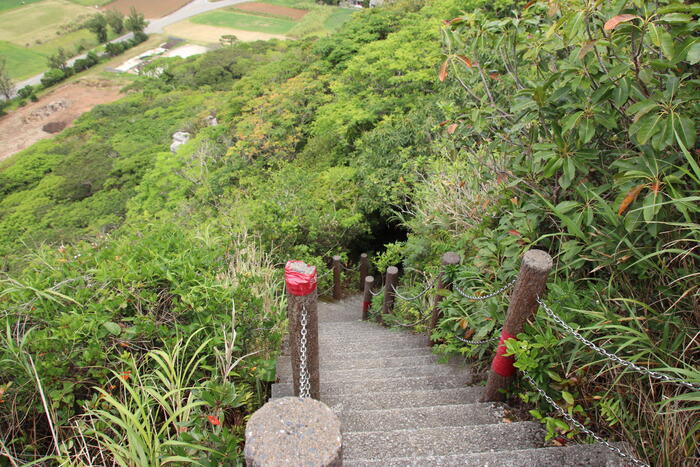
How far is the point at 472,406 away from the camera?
250cm

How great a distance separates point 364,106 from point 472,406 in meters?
7.67

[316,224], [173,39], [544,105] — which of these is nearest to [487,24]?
[544,105]

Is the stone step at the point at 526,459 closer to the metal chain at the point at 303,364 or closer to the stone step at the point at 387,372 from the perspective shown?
the metal chain at the point at 303,364

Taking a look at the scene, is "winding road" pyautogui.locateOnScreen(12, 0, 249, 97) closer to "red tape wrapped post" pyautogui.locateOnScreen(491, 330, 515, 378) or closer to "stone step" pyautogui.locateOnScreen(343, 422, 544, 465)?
"stone step" pyautogui.locateOnScreen(343, 422, 544, 465)

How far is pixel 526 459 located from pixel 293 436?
3.91 feet

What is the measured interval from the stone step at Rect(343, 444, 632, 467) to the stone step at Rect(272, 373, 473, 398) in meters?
0.88

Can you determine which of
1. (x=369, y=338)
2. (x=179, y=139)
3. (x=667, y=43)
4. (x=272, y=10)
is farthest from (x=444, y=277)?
(x=272, y=10)

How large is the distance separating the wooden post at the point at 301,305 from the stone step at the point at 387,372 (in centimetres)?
74

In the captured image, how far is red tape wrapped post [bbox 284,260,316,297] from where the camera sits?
85.3 inches

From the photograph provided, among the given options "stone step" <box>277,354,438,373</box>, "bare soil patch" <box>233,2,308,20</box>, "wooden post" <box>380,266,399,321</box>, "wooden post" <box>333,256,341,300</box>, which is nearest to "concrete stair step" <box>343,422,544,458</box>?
"stone step" <box>277,354,438,373</box>

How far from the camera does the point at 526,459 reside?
194 cm

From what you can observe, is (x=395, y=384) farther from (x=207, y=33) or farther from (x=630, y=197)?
(x=207, y=33)

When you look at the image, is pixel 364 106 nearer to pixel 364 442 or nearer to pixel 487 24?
pixel 487 24

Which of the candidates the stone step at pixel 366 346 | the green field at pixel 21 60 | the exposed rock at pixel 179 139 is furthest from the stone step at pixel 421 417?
the green field at pixel 21 60
